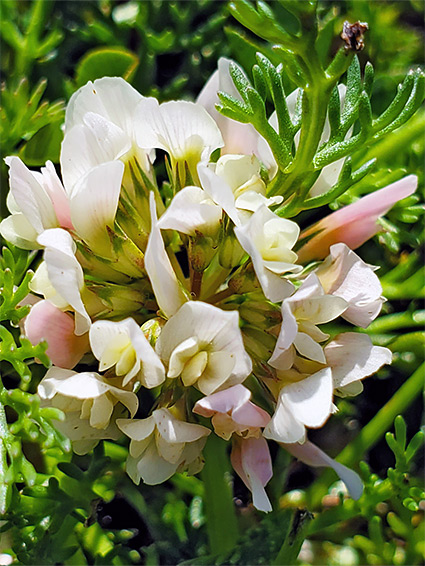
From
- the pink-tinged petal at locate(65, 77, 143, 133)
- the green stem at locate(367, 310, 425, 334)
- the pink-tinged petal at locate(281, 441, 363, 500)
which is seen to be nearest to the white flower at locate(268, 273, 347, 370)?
the pink-tinged petal at locate(281, 441, 363, 500)

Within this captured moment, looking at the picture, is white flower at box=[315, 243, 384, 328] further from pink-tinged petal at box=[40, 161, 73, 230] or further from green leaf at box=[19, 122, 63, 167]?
green leaf at box=[19, 122, 63, 167]

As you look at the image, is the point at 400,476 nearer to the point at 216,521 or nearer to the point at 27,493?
the point at 216,521

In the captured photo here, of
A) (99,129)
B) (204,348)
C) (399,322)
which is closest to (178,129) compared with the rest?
(99,129)

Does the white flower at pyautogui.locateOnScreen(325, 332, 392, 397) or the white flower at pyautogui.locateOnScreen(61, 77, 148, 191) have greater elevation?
the white flower at pyautogui.locateOnScreen(61, 77, 148, 191)

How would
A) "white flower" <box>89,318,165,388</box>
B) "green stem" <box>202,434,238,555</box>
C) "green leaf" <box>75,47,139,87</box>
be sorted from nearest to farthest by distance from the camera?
"white flower" <box>89,318,165,388</box>
"green stem" <box>202,434,238,555</box>
"green leaf" <box>75,47,139,87</box>

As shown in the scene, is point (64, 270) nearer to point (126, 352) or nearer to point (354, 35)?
point (126, 352)

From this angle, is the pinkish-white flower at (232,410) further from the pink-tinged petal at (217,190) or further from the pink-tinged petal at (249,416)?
the pink-tinged petal at (217,190)

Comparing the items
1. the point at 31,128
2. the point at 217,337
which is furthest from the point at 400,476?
the point at 31,128
